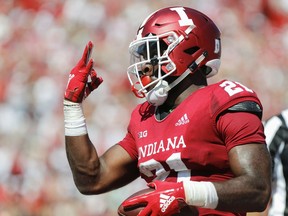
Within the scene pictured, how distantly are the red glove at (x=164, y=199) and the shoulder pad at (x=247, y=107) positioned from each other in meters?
0.33

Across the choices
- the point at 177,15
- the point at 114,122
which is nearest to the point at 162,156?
the point at 177,15

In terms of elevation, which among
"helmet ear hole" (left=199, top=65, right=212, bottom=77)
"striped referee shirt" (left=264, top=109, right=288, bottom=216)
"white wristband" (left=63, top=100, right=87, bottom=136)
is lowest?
"striped referee shirt" (left=264, top=109, right=288, bottom=216)

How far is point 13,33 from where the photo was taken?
6.44 meters

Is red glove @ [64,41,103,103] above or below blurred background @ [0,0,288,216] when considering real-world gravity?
above

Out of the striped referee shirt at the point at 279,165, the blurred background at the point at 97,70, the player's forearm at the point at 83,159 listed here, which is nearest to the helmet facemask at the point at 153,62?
the player's forearm at the point at 83,159

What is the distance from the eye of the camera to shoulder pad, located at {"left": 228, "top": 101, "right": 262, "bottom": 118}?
270 centimetres

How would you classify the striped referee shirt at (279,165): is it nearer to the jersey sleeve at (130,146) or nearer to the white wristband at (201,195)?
the jersey sleeve at (130,146)

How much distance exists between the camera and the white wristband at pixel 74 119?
3.21m

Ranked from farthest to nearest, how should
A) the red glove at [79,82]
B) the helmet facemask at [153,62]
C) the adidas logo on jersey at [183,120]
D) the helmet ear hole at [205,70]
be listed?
the red glove at [79,82] → the helmet ear hole at [205,70] → the helmet facemask at [153,62] → the adidas logo on jersey at [183,120]

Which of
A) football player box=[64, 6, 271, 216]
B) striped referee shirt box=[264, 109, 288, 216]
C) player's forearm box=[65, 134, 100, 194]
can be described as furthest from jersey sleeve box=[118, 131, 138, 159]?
striped referee shirt box=[264, 109, 288, 216]

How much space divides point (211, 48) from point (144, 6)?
10.2 ft

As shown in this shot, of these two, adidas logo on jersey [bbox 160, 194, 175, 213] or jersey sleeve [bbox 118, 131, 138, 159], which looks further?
jersey sleeve [bbox 118, 131, 138, 159]

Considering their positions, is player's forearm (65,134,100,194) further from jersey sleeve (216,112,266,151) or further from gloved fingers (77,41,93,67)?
jersey sleeve (216,112,266,151)

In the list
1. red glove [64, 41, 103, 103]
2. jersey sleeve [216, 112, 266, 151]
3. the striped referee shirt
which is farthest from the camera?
the striped referee shirt
